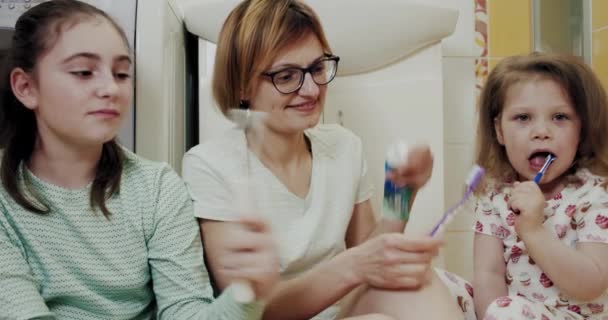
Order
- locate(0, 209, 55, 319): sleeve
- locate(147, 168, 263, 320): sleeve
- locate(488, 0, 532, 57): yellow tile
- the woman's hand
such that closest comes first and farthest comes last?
the woman's hand, locate(0, 209, 55, 319): sleeve, locate(147, 168, 263, 320): sleeve, locate(488, 0, 532, 57): yellow tile

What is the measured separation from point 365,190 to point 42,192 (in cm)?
51

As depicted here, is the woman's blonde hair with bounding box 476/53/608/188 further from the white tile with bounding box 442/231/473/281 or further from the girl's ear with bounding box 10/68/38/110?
the girl's ear with bounding box 10/68/38/110

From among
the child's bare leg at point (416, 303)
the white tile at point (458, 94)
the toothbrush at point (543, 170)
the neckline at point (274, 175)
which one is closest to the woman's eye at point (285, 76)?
the neckline at point (274, 175)

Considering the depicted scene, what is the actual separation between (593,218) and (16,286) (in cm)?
83

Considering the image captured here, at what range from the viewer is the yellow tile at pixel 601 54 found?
118cm

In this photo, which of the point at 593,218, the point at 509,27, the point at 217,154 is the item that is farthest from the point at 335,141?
the point at 509,27

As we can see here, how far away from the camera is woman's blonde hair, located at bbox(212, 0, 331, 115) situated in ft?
2.69

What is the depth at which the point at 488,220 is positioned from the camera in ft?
3.23

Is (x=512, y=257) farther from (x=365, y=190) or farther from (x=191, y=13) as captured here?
(x=191, y=13)

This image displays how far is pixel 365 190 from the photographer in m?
0.94

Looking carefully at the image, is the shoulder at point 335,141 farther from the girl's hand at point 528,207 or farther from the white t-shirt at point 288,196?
the girl's hand at point 528,207

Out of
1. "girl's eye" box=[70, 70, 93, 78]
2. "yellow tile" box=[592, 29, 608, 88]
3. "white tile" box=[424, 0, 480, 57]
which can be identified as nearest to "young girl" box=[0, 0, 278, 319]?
"girl's eye" box=[70, 70, 93, 78]

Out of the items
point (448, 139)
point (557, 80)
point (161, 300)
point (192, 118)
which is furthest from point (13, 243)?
point (448, 139)

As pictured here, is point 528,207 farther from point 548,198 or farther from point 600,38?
point 600,38
